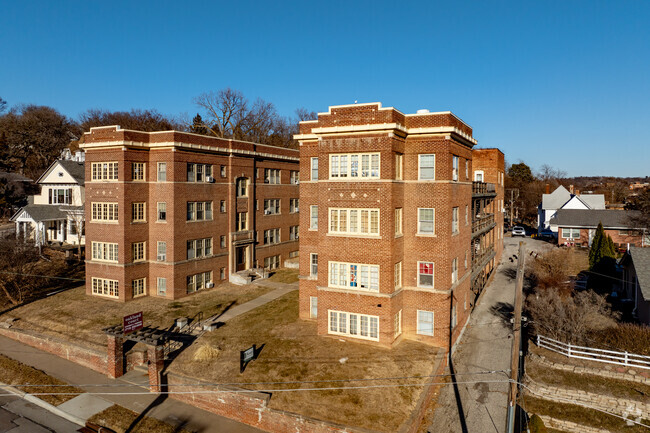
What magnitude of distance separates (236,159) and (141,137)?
8276 millimetres

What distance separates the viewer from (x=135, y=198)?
31516mm

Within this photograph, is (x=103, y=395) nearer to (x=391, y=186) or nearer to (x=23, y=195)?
(x=391, y=186)

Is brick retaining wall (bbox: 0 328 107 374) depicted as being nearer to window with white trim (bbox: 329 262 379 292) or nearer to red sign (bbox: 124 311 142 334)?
red sign (bbox: 124 311 142 334)

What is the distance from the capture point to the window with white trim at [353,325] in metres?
21.2

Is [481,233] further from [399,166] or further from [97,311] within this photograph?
[97,311]

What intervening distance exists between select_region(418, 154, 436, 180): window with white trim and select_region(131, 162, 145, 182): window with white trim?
2189 cm

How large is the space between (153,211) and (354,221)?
18631mm

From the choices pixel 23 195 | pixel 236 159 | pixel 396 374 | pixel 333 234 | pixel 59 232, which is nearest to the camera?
pixel 396 374

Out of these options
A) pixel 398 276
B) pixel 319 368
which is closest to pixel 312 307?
pixel 398 276

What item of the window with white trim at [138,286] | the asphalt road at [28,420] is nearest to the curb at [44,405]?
the asphalt road at [28,420]

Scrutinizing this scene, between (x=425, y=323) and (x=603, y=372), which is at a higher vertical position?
(x=425, y=323)

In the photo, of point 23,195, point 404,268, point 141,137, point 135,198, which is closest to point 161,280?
point 135,198

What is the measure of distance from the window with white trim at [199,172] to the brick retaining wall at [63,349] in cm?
1434

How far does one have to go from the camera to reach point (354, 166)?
70.2 feet
